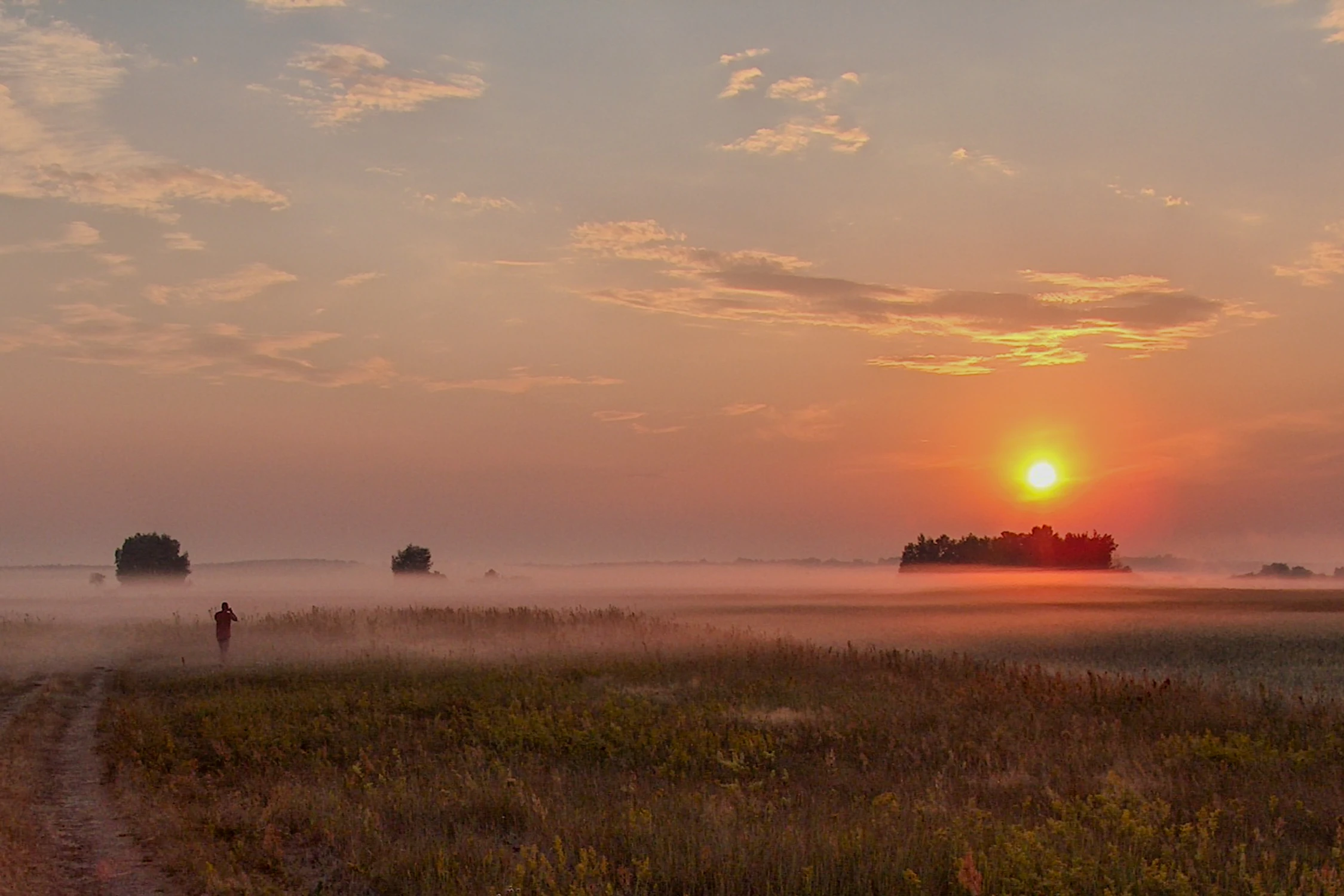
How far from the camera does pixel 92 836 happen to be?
13648 millimetres

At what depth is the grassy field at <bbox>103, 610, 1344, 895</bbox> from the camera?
1082 centimetres

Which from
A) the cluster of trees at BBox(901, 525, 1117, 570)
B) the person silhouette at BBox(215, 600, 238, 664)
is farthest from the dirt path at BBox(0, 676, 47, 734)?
the cluster of trees at BBox(901, 525, 1117, 570)

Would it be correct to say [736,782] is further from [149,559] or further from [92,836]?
[149,559]

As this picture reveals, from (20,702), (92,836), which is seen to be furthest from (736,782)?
(20,702)

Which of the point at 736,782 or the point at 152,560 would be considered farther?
the point at 152,560

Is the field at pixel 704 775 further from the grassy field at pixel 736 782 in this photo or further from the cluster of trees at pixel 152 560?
the cluster of trees at pixel 152 560

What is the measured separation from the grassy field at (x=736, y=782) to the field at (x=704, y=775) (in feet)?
0.20

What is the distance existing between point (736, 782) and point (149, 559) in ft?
409

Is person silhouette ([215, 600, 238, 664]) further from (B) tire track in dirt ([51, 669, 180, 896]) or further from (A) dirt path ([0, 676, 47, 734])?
(B) tire track in dirt ([51, 669, 180, 896])

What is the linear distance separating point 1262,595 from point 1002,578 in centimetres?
3362

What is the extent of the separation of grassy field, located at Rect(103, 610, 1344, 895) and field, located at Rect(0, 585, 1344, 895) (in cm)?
6

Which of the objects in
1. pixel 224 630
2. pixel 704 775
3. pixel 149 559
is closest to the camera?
pixel 704 775

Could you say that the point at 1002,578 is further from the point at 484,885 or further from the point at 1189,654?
the point at 484,885

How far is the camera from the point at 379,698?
2561cm
